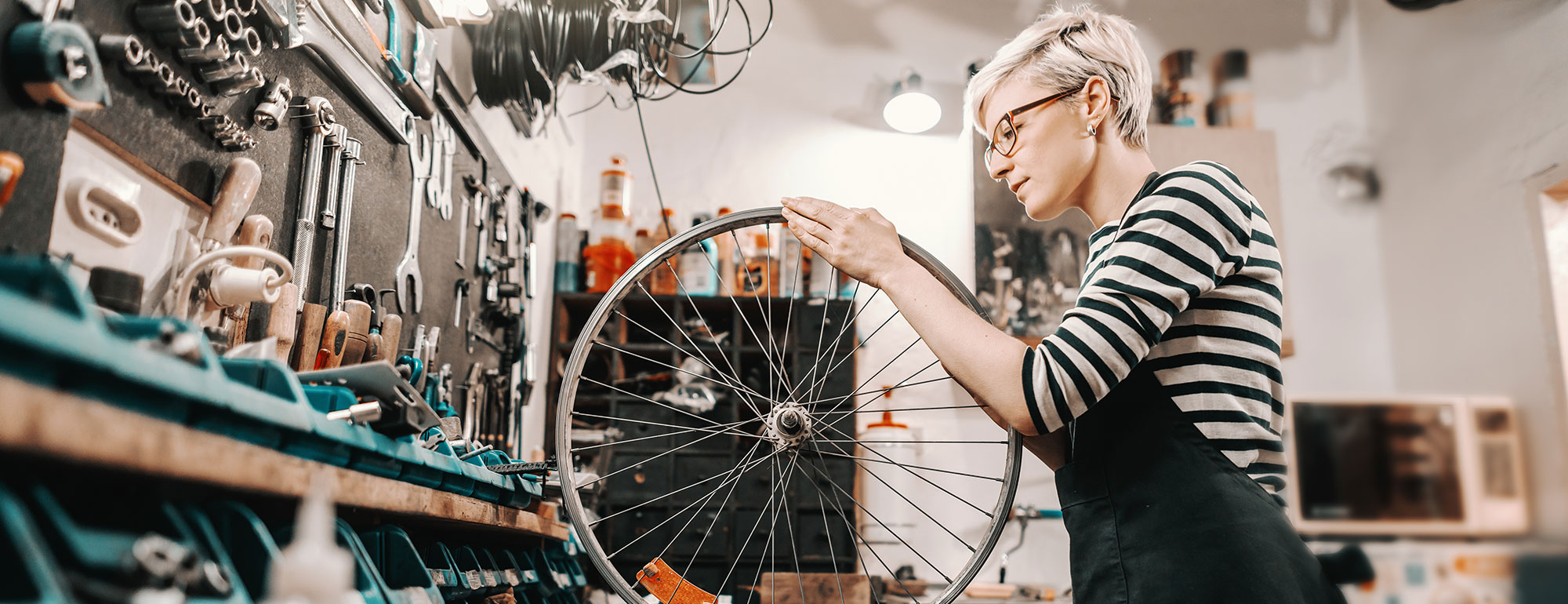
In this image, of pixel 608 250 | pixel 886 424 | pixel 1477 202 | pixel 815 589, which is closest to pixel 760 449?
pixel 886 424

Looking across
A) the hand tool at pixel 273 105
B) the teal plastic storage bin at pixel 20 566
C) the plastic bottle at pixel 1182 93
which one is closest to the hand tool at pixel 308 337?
the hand tool at pixel 273 105

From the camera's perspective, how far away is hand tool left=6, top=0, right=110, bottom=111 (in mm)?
713

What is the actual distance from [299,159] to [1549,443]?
10.2ft

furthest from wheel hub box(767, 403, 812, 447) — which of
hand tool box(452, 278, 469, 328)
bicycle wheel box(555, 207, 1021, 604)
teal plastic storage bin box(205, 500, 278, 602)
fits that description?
A: bicycle wheel box(555, 207, 1021, 604)

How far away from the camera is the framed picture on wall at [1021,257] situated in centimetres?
321

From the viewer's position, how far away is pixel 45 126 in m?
0.75

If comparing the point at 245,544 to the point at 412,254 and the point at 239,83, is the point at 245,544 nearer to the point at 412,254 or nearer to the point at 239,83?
the point at 239,83

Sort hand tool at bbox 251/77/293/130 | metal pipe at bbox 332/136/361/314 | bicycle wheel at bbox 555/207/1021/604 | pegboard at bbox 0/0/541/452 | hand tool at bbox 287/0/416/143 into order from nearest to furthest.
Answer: pegboard at bbox 0/0/541/452, hand tool at bbox 251/77/293/130, hand tool at bbox 287/0/416/143, metal pipe at bbox 332/136/361/314, bicycle wheel at bbox 555/207/1021/604

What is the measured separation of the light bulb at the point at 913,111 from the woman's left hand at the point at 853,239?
2469 millimetres

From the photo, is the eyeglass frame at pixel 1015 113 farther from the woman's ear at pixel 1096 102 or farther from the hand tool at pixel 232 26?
the hand tool at pixel 232 26

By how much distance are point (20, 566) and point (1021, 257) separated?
315 centimetres

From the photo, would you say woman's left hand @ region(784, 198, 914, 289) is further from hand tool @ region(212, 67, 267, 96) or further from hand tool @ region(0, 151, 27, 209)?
hand tool @ region(0, 151, 27, 209)

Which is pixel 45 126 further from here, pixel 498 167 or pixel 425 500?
pixel 498 167

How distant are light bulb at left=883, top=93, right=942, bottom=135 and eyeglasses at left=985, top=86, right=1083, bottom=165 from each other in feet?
7.66
